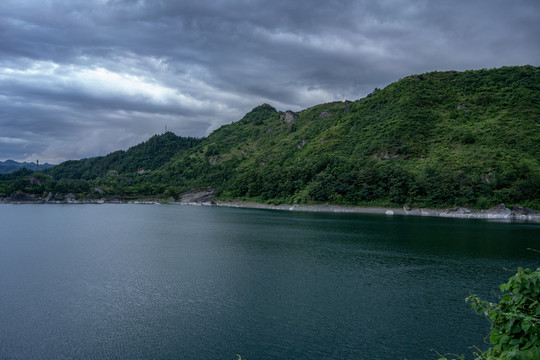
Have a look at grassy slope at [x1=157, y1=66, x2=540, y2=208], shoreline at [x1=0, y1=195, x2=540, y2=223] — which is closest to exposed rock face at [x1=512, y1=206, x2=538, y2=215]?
shoreline at [x1=0, y1=195, x2=540, y2=223]

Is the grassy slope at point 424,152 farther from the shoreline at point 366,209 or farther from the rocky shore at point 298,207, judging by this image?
the rocky shore at point 298,207

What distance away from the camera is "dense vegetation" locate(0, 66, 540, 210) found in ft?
303

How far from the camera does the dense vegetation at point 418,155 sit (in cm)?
9244

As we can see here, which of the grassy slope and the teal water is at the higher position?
the grassy slope

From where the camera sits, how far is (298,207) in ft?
368

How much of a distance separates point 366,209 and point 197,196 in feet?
259

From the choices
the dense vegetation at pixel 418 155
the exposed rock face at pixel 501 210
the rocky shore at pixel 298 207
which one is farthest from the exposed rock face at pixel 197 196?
the exposed rock face at pixel 501 210

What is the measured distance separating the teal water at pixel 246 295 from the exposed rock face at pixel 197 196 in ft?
317

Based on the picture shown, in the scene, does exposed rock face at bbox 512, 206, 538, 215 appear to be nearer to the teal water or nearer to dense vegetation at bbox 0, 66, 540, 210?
dense vegetation at bbox 0, 66, 540, 210

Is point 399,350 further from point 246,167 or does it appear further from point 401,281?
point 246,167

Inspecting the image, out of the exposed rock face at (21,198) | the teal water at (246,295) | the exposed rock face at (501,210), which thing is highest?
the exposed rock face at (501,210)

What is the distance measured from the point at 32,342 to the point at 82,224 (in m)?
55.9

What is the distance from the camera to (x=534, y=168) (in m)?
90.6

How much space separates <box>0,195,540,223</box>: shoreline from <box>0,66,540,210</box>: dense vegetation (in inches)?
86.7
